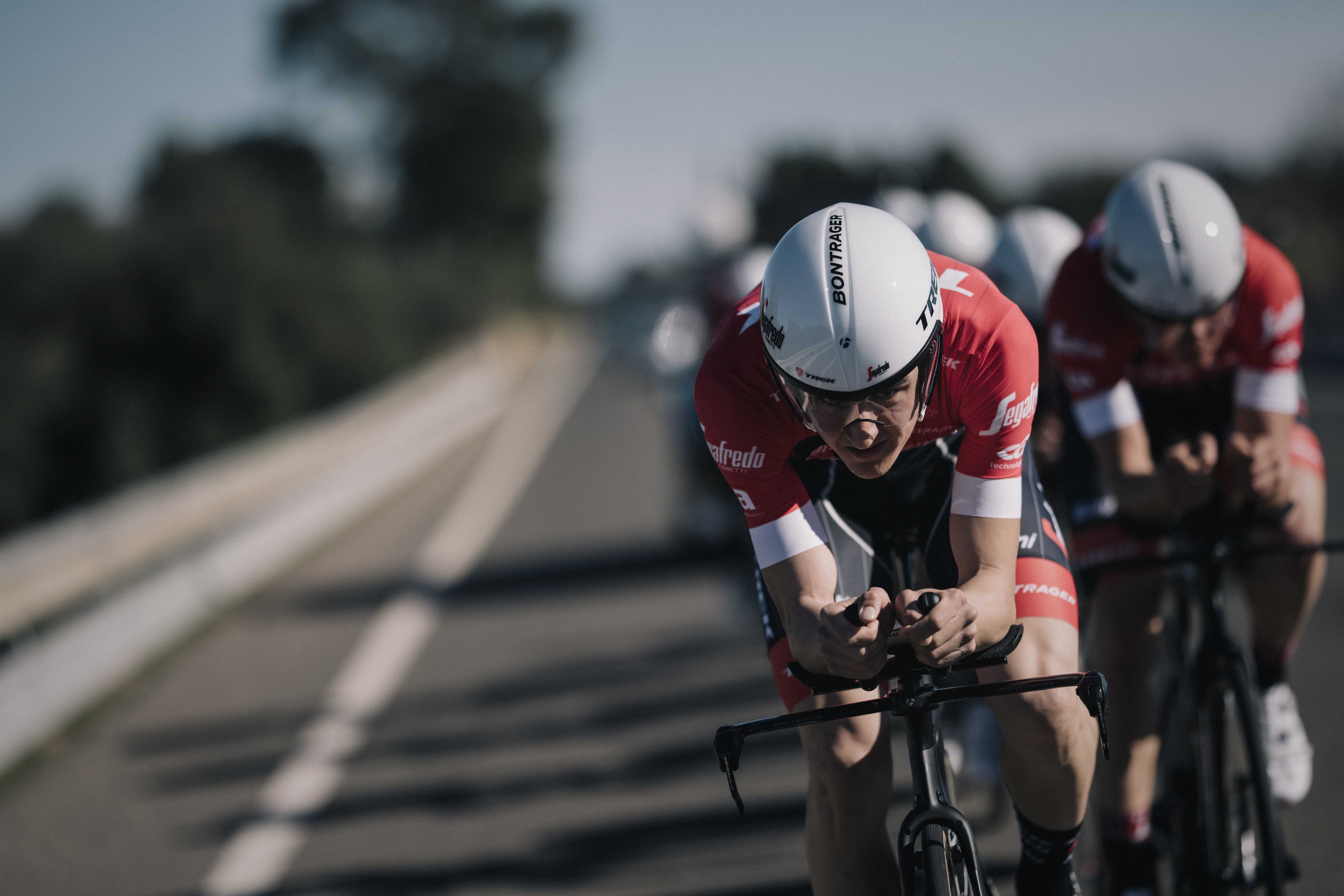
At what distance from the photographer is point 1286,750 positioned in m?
3.45

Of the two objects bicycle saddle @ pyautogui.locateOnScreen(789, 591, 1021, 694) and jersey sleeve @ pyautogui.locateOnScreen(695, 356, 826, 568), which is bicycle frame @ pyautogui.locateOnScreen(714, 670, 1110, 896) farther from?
jersey sleeve @ pyautogui.locateOnScreen(695, 356, 826, 568)

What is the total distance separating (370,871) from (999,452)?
315cm

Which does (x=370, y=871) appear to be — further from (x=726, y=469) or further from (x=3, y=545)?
(x=3, y=545)

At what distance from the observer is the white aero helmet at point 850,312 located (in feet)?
7.91

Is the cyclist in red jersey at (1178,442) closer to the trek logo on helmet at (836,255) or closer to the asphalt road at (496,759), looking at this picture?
the asphalt road at (496,759)

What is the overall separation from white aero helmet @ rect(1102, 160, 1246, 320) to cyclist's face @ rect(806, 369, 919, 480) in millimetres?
1093

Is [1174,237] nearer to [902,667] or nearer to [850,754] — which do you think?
[902,667]

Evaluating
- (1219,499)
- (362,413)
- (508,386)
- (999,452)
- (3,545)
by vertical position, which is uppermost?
(999,452)

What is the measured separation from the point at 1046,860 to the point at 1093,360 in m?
1.39

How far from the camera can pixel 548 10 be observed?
69375mm

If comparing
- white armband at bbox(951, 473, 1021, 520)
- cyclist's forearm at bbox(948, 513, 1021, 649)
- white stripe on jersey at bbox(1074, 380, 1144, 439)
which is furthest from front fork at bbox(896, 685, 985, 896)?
white stripe on jersey at bbox(1074, 380, 1144, 439)

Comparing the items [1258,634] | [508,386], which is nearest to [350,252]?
[508,386]

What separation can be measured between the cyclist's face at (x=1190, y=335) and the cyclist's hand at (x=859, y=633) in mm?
1451

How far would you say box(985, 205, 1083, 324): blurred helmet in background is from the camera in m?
4.60
